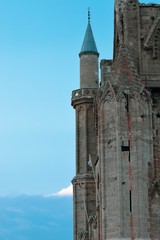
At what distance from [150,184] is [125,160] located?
2165 mm

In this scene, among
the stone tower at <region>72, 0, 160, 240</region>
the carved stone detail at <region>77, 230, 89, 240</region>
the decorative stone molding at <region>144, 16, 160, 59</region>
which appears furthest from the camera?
the carved stone detail at <region>77, 230, 89, 240</region>

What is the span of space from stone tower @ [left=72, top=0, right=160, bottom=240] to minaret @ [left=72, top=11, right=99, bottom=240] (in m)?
6.23

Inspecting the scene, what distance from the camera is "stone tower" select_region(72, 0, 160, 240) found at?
151ft

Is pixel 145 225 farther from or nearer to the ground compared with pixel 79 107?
nearer to the ground

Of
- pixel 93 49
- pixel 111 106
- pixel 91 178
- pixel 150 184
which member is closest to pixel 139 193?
pixel 150 184

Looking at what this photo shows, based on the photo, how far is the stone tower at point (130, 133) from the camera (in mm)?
46031

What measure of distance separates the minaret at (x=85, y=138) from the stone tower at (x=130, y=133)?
623 centimetres

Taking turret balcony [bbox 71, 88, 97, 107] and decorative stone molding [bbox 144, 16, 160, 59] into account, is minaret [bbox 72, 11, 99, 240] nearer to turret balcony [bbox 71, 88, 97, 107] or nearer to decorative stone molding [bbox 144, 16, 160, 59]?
turret balcony [bbox 71, 88, 97, 107]

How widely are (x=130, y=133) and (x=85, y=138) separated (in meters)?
14.7

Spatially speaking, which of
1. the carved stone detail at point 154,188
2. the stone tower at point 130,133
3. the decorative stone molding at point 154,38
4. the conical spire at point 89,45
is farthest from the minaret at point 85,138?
the carved stone detail at point 154,188

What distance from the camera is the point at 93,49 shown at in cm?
6450

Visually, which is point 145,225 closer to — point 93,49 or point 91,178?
point 91,178

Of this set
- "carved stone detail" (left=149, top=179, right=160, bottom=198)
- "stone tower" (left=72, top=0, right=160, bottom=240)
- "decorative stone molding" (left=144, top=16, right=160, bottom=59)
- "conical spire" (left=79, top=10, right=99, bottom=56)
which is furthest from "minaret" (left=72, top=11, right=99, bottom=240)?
"carved stone detail" (left=149, top=179, right=160, bottom=198)

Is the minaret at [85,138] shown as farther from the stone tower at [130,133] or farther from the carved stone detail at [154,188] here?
the carved stone detail at [154,188]
